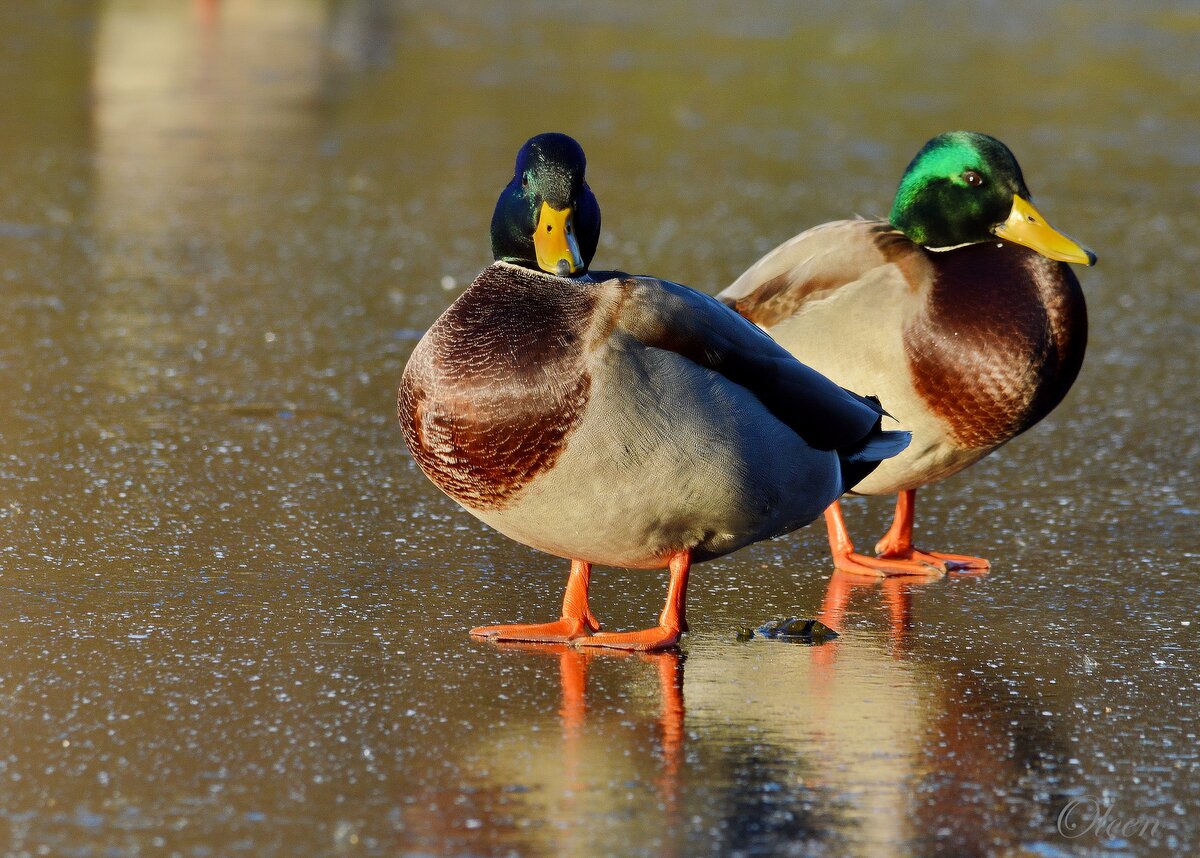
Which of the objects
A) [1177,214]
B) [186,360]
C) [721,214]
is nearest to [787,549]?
[186,360]

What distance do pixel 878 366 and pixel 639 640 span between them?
1007 millimetres

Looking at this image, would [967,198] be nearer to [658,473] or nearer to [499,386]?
[658,473]

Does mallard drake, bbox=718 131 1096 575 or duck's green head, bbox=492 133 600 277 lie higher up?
duck's green head, bbox=492 133 600 277

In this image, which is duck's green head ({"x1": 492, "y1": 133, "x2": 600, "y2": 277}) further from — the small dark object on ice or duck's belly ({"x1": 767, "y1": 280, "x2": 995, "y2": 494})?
duck's belly ({"x1": 767, "y1": 280, "x2": 995, "y2": 494})

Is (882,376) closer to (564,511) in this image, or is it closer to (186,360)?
(564,511)

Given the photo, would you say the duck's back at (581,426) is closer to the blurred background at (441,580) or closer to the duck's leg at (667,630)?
the duck's leg at (667,630)

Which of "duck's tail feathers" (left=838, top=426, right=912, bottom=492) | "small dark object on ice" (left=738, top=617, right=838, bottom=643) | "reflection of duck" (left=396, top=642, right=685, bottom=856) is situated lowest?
"reflection of duck" (left=396, top=642, right=685, bottom=856)

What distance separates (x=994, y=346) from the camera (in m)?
3.92

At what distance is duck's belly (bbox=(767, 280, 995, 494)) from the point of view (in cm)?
399

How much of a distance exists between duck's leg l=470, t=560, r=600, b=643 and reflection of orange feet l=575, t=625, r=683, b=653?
4cm

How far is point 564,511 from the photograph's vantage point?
3.18 meters

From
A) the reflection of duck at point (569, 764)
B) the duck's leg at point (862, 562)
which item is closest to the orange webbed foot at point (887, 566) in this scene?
the duck's leg at point (862, 562)

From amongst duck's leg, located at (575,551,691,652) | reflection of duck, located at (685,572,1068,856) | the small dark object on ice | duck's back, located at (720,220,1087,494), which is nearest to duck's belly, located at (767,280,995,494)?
duck's back, located at (720,220,1087,494)

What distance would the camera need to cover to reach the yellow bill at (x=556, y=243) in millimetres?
3240
